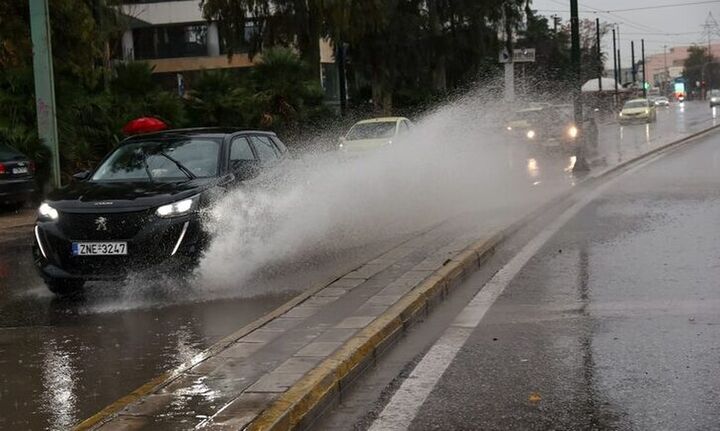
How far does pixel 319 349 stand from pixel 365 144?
57.1ft

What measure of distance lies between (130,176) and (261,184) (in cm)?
148

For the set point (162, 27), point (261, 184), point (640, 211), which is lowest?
point (640, 211)

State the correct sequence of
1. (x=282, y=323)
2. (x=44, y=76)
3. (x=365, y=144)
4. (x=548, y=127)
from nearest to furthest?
(x=282, y=323)
(x=44, y=76)
(x=365, y=144)
(x=548, y=127)

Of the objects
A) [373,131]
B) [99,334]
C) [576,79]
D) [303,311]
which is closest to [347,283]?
[303,311]

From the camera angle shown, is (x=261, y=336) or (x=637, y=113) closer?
(x=261, y=336)

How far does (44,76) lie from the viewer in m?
18.1

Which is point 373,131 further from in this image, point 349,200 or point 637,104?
point 637,104

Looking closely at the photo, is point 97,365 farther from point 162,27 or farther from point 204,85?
point 162,27

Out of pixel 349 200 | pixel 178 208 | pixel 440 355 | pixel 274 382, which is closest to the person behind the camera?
pixel 274 382

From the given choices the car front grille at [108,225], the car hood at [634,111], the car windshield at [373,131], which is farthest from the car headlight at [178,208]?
the car hood at [634,111]

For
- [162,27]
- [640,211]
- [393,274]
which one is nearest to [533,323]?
→ [393,274]

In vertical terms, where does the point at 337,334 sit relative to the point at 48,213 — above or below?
below

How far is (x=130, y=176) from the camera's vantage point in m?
10.2

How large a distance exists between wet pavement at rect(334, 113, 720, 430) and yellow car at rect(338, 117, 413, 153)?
1180cm
